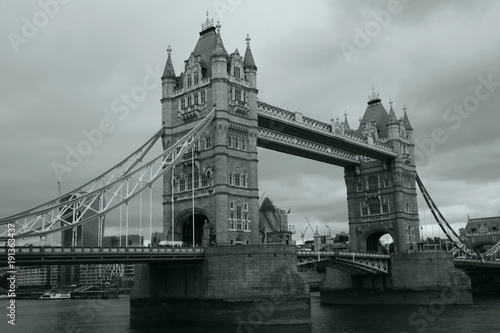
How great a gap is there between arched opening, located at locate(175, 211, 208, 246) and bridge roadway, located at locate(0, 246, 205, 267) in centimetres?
1030

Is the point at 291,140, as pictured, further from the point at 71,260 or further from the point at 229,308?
the point at 71,260

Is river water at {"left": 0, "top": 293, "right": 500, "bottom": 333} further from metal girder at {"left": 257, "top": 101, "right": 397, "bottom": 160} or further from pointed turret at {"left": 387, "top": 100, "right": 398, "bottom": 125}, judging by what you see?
pointed turret at {"left": 387, "top": 100, "right": 398, "bottom": 125}

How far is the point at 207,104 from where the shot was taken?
6512 cm

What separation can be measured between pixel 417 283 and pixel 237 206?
33990 millimetres

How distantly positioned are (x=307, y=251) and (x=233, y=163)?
47.0ft

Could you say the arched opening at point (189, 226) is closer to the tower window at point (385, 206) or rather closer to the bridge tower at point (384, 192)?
the bridge tower at point (384, 192)

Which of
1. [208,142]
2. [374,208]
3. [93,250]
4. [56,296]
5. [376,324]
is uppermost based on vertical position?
[208,142]

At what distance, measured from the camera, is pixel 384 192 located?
3688 inches

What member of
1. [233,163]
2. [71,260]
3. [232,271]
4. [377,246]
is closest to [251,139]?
[233,163]

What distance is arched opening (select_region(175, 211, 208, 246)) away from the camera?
6706 cm

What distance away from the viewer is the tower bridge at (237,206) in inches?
2164

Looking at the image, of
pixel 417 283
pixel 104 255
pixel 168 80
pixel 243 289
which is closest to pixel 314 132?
pixel 168 80

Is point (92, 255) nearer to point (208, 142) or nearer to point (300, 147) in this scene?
point (208, 142)

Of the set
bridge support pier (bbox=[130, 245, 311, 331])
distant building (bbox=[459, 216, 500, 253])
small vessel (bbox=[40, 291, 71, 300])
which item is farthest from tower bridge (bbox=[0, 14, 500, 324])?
small vessel (bbox=[40, 291, 71, 300])
